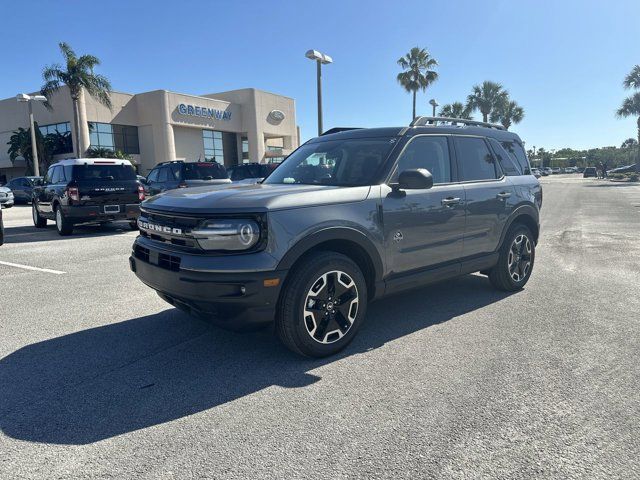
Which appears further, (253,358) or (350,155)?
(350,155)

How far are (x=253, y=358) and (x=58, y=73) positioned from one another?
3522cm

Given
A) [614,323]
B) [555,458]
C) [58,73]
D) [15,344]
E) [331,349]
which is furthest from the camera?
[58,73]

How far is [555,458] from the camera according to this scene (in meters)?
2.51

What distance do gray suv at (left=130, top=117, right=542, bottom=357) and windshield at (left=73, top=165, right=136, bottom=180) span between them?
7.94 meters

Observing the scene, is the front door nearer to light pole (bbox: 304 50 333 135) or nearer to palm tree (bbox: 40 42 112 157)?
light pole (bbox: 304 50 333 135)

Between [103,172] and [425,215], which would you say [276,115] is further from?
[425,215]

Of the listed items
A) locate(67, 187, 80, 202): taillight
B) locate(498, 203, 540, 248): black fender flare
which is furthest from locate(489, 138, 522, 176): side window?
locate(67, 187, 80, 202): taillight

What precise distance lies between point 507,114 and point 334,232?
58338mm

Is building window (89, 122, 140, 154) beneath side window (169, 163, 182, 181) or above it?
above

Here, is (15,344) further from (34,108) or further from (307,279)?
(34,108)

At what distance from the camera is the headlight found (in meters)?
3.40

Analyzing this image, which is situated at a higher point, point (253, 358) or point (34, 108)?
point (34, 108)

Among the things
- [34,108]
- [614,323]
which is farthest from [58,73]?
[614,323]

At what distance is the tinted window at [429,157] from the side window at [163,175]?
35.3ft
